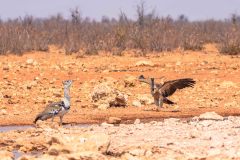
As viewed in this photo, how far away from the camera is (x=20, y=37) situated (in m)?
29.3

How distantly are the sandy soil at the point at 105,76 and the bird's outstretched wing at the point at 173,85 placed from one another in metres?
0.41

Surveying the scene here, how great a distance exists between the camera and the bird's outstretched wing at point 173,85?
14.9 metres

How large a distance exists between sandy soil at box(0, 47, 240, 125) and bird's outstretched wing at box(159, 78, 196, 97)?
1.35 feet

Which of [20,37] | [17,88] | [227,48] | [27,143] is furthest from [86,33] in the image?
[27,143]

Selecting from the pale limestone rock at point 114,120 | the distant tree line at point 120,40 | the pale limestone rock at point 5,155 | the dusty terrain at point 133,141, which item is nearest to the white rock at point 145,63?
the distant tree line at point 120,40

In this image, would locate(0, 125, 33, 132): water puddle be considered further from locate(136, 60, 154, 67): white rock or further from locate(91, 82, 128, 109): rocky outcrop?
locate(136, 60, 154, 67): white rock

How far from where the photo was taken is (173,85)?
15.0 metres

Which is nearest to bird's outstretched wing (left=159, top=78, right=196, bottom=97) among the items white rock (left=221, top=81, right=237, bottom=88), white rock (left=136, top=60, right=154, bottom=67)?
white rock (left=221, top=81, right=237, bottom=88)

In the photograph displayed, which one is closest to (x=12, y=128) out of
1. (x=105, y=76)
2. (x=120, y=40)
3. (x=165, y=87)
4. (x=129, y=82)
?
(x=165, y=87)

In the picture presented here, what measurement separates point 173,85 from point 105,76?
22.6ft

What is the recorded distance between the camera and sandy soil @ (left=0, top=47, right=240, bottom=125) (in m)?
15.0

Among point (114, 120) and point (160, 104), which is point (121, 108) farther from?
point (114, 120)

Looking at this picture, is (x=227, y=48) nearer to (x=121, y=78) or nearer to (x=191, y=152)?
(x=121, y=78)

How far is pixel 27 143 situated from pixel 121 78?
10.7m
